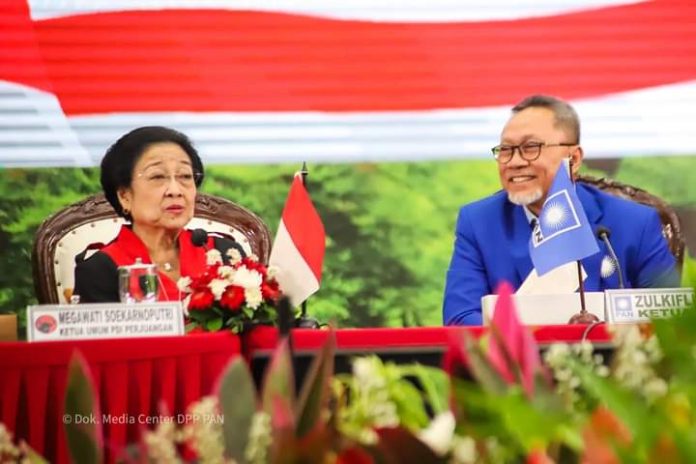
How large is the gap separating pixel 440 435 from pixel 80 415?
0.56 feet

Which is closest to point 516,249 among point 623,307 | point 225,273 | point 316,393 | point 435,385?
point 623,307

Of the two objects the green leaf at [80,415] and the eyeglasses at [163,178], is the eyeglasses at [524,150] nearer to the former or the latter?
the eyeglasses at [163,178]

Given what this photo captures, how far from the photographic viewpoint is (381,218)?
426 centimetres

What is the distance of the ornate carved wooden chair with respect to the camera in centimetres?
337

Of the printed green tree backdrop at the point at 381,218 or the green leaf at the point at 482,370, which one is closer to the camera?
the green leaf at the point at 482,370

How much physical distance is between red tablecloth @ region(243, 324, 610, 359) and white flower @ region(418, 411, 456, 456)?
4.99ft

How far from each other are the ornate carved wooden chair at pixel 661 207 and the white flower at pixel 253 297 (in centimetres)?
144

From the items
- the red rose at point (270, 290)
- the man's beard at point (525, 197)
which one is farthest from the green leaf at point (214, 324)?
the man's beard at point (525, 197)

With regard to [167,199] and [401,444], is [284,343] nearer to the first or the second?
[401,444]

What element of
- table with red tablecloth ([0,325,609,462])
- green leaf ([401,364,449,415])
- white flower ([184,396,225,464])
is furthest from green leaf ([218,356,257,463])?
table with red tablecloth ([0,325,609,462])

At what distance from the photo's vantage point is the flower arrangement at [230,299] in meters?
2.30

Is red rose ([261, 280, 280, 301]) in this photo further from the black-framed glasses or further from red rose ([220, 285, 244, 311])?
the black-framed glasses

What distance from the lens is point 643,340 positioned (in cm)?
51

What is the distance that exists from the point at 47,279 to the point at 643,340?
9.93 ft
